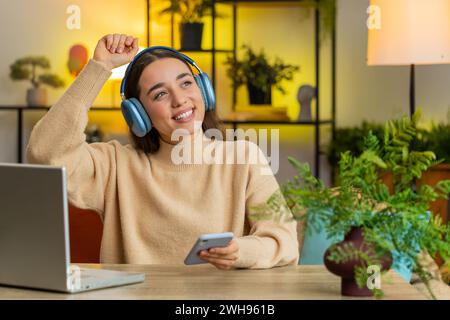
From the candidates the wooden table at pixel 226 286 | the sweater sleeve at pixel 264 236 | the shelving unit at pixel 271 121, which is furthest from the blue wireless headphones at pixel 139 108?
the shelving unit at pixel 271 121

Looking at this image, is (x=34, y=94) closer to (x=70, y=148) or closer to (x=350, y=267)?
(x=70, y=148)

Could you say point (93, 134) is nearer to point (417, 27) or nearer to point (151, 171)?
point (417, 27)

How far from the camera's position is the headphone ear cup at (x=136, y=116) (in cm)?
219

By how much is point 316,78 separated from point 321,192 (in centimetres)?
392

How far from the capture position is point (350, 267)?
5.00 feet

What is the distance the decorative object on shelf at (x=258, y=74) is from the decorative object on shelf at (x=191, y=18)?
Answer: 231 mm

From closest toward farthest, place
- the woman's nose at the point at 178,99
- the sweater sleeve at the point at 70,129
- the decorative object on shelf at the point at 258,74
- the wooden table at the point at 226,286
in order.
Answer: the wooden table at the point at 226,286
the sweater sleeve at the point at 70,129
the woman's nose at the point at 178,99
the decorative object on shelf at the point at 258,74

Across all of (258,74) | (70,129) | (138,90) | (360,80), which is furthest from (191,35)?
(70,129)

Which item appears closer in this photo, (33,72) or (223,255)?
(223,255)

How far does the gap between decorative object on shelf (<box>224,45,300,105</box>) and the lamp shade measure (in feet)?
4.26

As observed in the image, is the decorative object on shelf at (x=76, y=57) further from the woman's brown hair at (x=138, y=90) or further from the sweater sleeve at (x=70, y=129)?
the sweater sleeve at (x=70, y=129)

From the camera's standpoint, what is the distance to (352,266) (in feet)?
4.99

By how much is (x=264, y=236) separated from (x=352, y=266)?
555 millimetres
